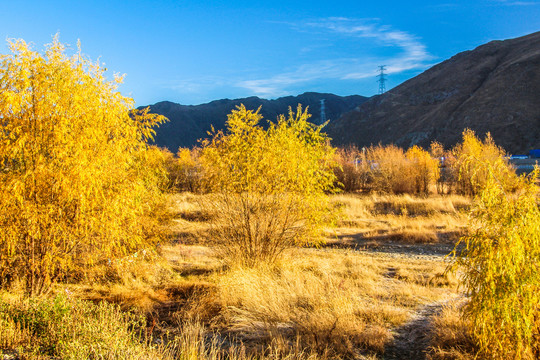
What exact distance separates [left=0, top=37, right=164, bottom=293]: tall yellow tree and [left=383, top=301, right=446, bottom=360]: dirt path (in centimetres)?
451

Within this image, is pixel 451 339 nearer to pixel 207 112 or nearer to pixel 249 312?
pixel 249 312

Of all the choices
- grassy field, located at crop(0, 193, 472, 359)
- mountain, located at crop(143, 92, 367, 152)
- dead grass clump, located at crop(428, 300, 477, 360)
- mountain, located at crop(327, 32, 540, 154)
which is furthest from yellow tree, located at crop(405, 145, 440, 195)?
mountain, located at crop(143, 92, 367, 152)

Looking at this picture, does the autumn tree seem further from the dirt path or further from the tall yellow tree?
the dirt path

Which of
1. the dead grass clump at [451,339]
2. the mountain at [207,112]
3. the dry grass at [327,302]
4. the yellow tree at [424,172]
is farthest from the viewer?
the mountain at [207,112]

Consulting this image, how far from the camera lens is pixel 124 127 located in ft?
23.4

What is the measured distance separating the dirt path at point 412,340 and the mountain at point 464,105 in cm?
5592

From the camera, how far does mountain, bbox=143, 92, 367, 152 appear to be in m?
103

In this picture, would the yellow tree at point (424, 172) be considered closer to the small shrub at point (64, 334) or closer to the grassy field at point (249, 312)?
the grassy field at point (249, 312)

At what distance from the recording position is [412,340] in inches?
202

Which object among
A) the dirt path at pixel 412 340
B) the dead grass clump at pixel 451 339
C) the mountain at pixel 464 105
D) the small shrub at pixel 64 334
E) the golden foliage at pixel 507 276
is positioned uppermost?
the mountain at pixel 464 105

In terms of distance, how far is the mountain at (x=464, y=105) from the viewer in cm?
5559

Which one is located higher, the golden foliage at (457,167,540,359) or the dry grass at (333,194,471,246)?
the golden foliage at (457,167,540,359)

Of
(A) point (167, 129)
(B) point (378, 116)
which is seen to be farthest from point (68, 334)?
(A) point (167, 129)

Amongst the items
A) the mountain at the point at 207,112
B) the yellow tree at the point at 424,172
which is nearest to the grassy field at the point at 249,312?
the yellow tree at the point at 424,172
